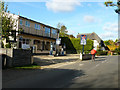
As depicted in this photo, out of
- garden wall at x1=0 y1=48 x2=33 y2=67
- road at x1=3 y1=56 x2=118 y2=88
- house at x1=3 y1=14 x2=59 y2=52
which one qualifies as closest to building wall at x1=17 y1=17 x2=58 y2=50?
house at x1=3 y1=14 x2=59 y2=52

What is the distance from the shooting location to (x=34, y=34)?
95.6ft

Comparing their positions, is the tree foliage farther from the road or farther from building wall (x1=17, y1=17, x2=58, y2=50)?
the road

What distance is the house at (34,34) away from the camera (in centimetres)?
2525

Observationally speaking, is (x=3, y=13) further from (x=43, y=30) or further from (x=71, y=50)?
(x=71, y=50)

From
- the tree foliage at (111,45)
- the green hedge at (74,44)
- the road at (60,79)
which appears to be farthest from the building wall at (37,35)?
the tree foliage at (111,45)

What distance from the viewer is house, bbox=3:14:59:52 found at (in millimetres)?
25250

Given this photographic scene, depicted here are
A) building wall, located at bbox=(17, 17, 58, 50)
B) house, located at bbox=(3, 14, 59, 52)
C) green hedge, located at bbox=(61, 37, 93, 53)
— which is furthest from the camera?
green hedge, located at bbox=(61, 37, 93, 53)

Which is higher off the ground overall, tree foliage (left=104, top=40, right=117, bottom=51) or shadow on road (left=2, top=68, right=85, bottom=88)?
tree foliage (left=104, top=40, right=117, bottom=51)

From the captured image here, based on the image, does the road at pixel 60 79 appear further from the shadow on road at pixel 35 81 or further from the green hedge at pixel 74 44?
the green hedge at pixel 74 44

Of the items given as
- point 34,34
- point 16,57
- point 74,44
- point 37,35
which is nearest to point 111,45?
point 74,44

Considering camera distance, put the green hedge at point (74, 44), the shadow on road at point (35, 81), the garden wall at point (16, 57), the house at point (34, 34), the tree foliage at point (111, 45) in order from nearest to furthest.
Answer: the shadow on road at point (35, 81), the garden wall at point (16, 57), the house at point (34, 34), the green hedge at point (74, 44), the tree foliage at point (111, 45)

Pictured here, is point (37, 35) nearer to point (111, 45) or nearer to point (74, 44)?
point (74, 44)

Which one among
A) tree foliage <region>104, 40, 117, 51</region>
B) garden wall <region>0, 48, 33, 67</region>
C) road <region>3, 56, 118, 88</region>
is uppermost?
tree foliage <region>104, 40, 117, 51</region>

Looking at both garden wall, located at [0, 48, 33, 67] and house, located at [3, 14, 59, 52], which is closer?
garden wall, located at [0, 48, 33, 67]
